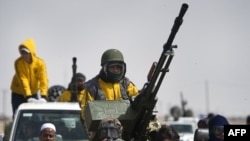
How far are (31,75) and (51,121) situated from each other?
2608 mm

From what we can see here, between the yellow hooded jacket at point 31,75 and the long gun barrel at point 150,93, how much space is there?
502cm

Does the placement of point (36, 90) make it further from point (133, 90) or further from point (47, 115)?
point (133, 90)

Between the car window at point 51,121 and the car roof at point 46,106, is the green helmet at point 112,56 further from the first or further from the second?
the car roof at point 46,106

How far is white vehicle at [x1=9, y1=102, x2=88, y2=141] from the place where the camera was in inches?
540

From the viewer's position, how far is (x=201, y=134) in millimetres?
11852

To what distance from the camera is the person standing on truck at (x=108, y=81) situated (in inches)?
465

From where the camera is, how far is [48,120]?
14.0 metres

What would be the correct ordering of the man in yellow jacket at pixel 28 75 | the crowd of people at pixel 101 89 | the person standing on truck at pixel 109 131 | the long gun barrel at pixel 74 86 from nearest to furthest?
the person standing on truck at pixel 109 131
the crowd of people at pixel 101 89
the man in yellow jacket at pixel 28 75
the long gun barrel at pixel 74 86

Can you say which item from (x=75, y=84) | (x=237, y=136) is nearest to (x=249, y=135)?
(x=237, y=136)

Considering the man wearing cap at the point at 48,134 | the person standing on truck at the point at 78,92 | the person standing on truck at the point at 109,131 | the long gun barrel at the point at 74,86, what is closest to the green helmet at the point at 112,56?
→ the man wearing cap at the point at 48,134

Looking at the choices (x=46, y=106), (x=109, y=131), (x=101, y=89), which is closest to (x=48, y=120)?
(x=46, y=106)

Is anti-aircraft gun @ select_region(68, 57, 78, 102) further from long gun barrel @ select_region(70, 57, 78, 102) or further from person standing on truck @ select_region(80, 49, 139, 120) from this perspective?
person standing on truck @ select_region(80, 49, 139, 120)

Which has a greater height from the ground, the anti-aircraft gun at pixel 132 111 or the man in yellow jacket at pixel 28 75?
the man in yellow jacket at pixel 28 75

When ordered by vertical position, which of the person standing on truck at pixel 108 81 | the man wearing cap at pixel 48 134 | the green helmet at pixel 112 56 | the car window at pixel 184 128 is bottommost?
the man wearing cap at pixel 48 134
